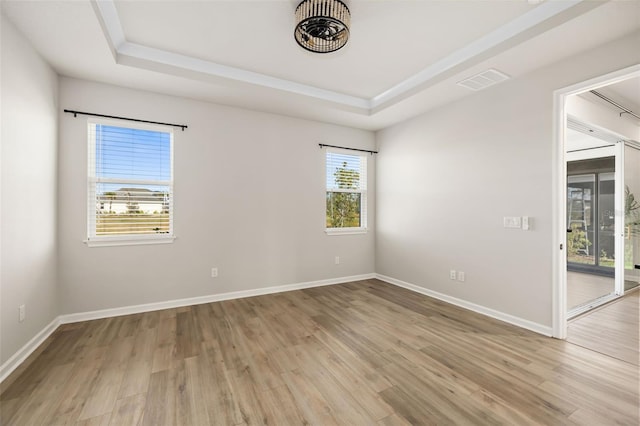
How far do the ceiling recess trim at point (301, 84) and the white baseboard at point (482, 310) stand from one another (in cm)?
278

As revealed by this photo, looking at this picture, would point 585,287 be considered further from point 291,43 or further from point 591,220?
point 291,43

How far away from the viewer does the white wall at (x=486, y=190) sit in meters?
2.84

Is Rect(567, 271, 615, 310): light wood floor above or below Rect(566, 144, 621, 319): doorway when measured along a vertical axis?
below

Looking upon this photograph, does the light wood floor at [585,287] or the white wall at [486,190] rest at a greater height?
the white wall at [486,190]

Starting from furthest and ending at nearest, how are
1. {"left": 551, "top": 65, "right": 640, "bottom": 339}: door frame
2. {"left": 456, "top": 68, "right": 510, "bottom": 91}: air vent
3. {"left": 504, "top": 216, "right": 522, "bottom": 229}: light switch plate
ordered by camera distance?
{"left": 504, "top": 216, "right": 522, "bottom": 229}: light switch plate < {"left": 456, "top": 68, "right": 510, "bottom": 91}: air vent < {"left": 551, "top": 65, "right": 640, "bottom": 339}: door frame

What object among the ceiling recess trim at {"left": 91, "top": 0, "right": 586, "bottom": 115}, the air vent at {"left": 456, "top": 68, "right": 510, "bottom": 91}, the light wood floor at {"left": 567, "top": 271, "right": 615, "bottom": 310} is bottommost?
the light wood floor at {"left": 567, "top": 271, "right": 615, "bottom": 310}

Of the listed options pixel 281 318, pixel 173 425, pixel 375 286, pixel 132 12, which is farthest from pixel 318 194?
pixel 173 425

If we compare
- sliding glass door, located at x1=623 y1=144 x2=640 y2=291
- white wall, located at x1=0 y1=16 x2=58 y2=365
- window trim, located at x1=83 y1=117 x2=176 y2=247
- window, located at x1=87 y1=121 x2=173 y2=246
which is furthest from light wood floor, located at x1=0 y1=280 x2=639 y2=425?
sliding glass door, located at x1=623 y1=144 x2=640 y2=291

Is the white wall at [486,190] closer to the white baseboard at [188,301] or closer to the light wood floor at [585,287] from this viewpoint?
the light wood floor at [585,287]

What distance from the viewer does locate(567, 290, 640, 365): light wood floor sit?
247cm

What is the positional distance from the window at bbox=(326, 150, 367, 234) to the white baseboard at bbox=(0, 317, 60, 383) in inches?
140

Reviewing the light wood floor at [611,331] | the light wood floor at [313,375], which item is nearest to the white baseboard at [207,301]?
the light wood floor at [313,375]

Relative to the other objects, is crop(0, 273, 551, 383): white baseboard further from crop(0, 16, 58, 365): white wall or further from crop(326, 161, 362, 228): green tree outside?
crop(326, 161, 362, 228): green tree outside

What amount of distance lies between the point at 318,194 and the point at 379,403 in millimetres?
3248
